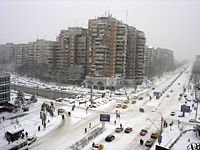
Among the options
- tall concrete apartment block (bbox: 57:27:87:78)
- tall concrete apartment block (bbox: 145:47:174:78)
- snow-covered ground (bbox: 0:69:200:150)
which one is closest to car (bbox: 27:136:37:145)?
snow-covered ground (bbox: 0:69:200:150)

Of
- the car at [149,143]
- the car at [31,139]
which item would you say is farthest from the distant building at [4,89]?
the car at [149,143]

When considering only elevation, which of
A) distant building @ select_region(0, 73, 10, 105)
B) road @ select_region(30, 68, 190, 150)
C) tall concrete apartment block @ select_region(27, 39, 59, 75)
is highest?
tall concrete apartment block @ select_region(27, 39, 59, 75)

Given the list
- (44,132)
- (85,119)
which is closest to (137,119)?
(85,119)

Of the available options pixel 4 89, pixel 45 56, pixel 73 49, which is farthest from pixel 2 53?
pixel 4 89

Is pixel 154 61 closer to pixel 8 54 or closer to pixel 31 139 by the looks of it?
pixel 8 54

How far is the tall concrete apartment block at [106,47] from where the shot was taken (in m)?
77.9

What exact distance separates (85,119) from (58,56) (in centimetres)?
6780

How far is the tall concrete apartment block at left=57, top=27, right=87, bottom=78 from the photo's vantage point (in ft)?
299

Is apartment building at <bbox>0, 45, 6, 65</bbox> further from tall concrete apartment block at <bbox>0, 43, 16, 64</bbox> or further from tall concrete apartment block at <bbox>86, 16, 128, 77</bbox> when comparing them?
tall concrete apartment block at <bbox>86, 16, 128, 77</bbox>

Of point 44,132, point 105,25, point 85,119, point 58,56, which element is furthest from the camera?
point 58,56

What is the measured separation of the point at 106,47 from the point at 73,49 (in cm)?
2177

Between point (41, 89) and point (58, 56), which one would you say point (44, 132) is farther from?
point (58, 56)

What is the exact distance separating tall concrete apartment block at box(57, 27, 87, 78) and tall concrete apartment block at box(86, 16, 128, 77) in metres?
11.2

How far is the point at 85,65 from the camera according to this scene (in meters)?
91.6
